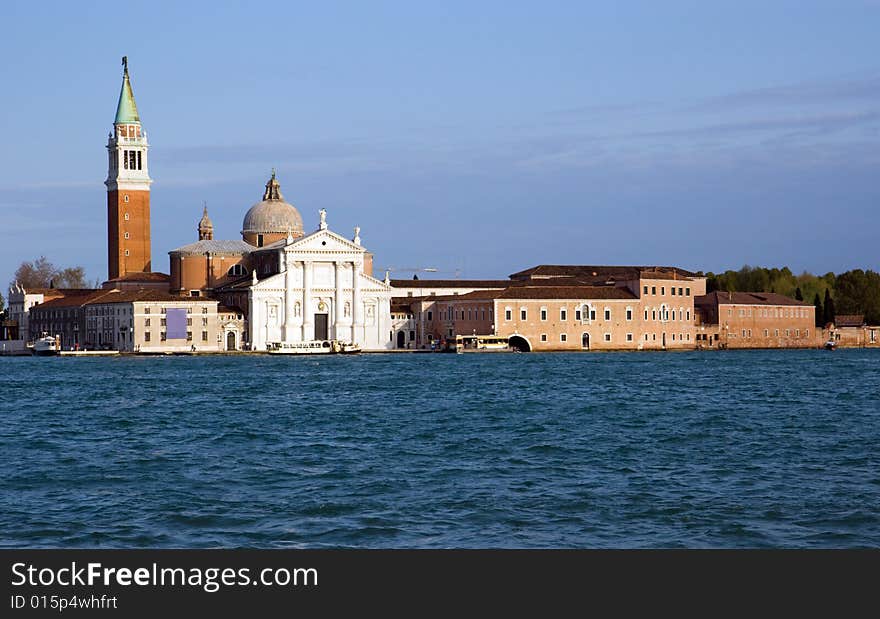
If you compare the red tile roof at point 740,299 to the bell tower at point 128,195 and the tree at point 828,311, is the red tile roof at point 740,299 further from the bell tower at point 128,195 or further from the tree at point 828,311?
the bell tower at point 128,195

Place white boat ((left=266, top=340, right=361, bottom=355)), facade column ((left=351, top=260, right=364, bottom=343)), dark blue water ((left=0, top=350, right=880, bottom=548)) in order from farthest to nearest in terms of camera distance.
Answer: facade column ((left=351, top=260, right=364, bottom=343)) < white boat ((left=266, top=340, right=361, bottom=355)) < dark blue water ((left=0, top=350, right=880, bottom=548))

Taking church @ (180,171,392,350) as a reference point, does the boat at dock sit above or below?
below

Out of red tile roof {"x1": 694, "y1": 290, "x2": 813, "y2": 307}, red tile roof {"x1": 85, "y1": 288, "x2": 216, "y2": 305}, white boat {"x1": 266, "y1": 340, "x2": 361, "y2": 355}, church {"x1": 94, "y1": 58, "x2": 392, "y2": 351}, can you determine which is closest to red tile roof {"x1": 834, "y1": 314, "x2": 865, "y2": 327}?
red tile roof {"x1": 694, "y1": 290, "x2": 813, "y2": 307}

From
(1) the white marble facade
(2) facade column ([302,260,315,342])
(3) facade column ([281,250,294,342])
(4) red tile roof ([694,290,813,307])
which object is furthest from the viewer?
(4) red tile roof ([694,290,813,307])

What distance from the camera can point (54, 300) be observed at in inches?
2963

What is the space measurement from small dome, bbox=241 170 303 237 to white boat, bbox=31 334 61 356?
40.3ft

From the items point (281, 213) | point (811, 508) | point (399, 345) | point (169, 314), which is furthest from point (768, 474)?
point (281, 213)

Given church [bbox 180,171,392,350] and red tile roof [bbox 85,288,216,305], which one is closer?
red tile roof [bbox 85,288,216,305]

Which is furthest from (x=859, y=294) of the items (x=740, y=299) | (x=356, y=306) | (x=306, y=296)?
(x=306, y=296)

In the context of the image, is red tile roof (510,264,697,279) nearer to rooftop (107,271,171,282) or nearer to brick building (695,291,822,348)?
brick building (695,291,822,348)

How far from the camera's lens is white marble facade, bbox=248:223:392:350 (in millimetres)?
67688

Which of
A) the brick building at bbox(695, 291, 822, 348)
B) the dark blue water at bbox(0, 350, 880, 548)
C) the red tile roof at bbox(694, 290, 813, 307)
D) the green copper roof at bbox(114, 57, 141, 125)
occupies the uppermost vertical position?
the green copper roof at bbox(114, 57, 141, 125)
